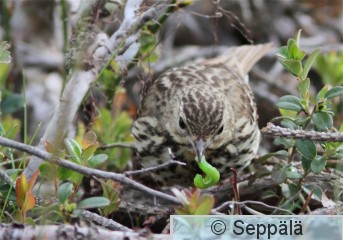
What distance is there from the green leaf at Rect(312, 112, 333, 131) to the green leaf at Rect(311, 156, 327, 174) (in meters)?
0.13

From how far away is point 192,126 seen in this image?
3785 mm

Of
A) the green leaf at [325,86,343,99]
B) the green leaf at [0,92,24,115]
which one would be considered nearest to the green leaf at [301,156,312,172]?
the green leaf at [325,86,343,99]

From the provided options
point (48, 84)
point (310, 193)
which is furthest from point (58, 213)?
point (48, 84)

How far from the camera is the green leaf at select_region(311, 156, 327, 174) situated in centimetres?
324

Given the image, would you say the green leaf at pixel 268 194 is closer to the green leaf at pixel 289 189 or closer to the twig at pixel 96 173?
the green leaf at pixel 289 189

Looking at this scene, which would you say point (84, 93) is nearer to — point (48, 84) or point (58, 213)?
point (58, 213)

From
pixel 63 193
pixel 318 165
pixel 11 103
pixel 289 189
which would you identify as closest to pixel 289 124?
pixel 318 165

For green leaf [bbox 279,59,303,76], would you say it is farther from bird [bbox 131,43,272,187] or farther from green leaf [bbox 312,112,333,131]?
bird [bbox 131,43,272,187]

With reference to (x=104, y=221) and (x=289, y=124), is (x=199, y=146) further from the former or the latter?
(x=104, y=221)

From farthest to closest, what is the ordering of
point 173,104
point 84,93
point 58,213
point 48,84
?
point 48,84
point 173,104
point 84,93
point 58,213

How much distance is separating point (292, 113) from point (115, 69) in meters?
0.98

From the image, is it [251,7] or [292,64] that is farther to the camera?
[251,7]

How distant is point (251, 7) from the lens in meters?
6.78

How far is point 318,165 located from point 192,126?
Result: 29.5 inches
